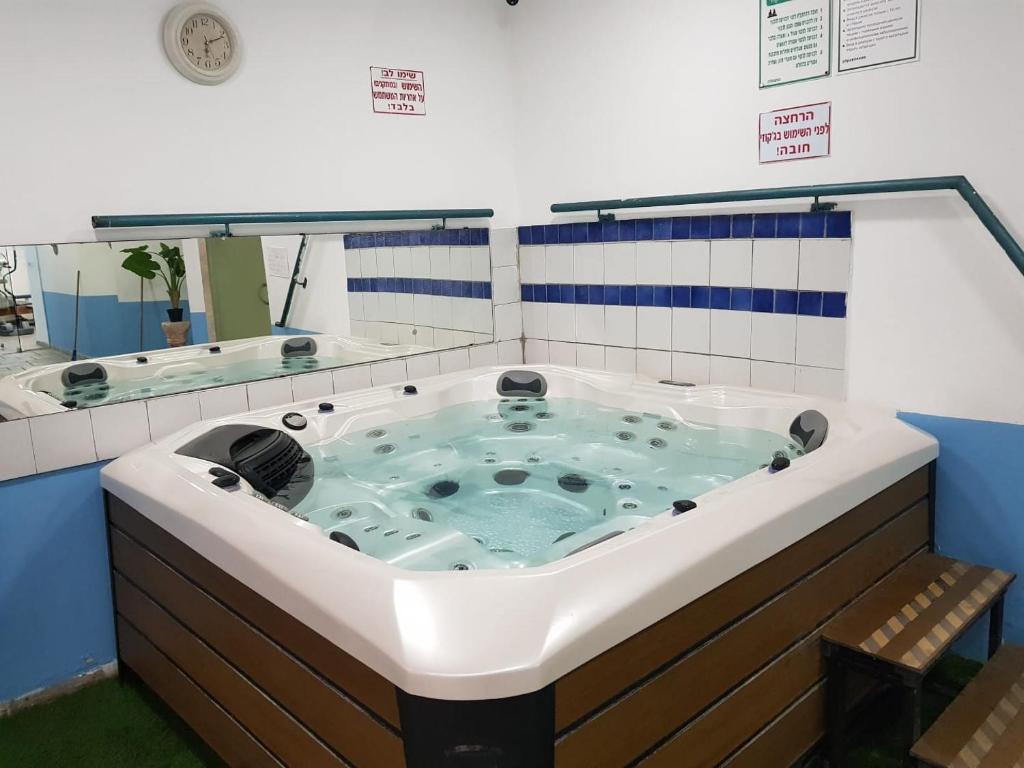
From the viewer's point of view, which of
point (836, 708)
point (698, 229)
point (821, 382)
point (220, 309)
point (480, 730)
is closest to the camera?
point (480, 730)

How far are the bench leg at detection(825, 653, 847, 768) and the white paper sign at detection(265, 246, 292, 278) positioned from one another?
1857 millimetres

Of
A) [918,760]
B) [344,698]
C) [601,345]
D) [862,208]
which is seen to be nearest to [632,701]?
[344,698]

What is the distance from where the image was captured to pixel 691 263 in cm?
244

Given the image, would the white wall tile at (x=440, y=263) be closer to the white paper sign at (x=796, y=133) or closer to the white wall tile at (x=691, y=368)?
the white wall tile at (x=691, y=368)

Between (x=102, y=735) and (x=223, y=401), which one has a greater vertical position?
(x=223, y=401)

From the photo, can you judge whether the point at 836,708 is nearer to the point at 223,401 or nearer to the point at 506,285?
the point at 223,401

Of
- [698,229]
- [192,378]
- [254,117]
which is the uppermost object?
[254,117]

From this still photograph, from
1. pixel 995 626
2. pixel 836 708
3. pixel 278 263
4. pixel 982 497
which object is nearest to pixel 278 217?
pixel 278 263

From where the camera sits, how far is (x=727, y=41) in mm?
2238

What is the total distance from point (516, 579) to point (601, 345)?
1.76 meters

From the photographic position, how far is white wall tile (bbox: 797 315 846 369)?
2126 millimetres

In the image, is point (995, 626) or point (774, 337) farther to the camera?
point (774, 337)

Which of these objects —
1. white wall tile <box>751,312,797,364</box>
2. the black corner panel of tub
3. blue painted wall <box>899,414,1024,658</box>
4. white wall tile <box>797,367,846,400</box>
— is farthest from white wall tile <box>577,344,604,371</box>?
the black corner panel of tub

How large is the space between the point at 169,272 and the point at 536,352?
1383 millimetres
